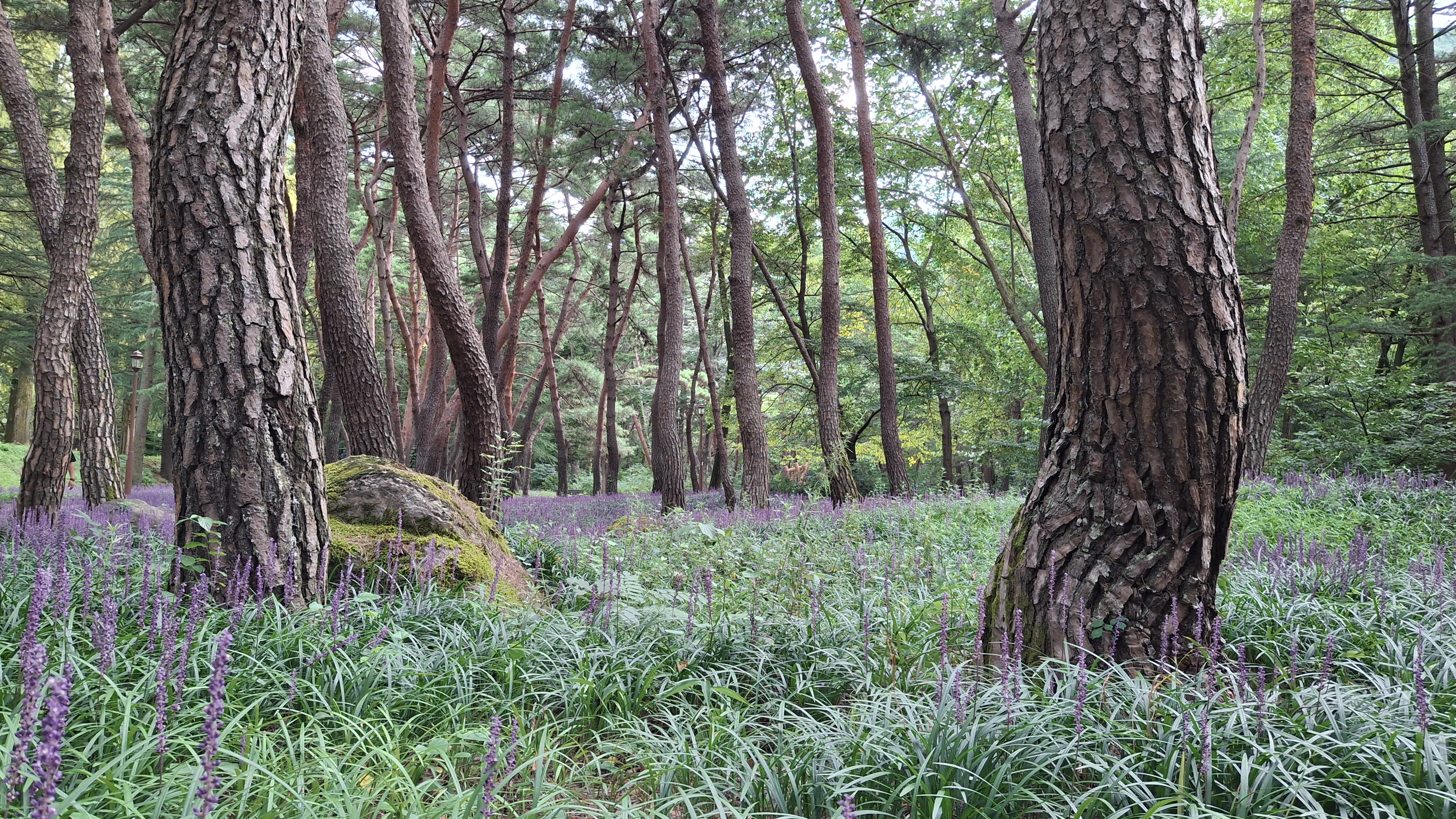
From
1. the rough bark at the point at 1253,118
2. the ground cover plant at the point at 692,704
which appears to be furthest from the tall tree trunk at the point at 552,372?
the ground cover plant at the point at 692,704

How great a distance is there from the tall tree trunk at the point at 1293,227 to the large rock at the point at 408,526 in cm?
948

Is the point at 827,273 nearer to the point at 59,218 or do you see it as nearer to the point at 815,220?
the point at 815,220

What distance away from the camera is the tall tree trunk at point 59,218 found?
7.75 meters

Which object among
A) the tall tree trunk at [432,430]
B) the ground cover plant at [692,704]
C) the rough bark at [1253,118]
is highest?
the rough bark at [1253,118]

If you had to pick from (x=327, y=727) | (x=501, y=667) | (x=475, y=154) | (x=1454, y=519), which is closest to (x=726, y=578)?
(x=501, y=667)

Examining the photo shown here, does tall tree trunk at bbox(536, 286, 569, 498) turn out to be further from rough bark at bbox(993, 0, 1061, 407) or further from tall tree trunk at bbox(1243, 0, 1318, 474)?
tall tree trunk at bbox(1243, 0, 1318, 474)

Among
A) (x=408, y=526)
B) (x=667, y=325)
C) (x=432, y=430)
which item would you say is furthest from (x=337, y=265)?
(x=667, y=325)

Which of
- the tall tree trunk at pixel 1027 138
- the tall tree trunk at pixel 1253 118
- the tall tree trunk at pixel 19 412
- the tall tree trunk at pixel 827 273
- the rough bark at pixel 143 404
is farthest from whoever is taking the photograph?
the tall tree trunk at pixel 19 412

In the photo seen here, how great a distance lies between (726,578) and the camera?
4781mm

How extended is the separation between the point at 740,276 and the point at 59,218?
781 centimetres

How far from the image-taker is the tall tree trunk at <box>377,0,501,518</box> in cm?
763

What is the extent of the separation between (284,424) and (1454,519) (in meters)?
8.82

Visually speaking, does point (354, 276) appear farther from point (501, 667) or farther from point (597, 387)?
point (597, 387)

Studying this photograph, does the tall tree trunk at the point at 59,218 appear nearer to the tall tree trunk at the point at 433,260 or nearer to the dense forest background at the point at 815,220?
the dense forest background at the point at 815,220
